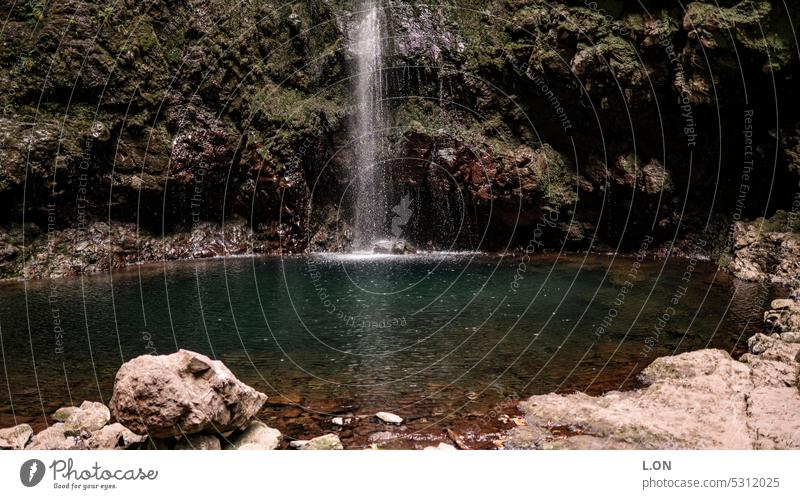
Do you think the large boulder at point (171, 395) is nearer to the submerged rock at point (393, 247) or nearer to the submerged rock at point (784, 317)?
the submerged rock at point (784, 317)

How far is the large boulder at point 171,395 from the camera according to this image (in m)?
6.55

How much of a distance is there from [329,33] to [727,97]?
22483 mm

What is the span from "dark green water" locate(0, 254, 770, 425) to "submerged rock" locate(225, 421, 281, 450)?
6.44 feet

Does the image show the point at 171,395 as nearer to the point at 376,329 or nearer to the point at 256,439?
the point at 256,439

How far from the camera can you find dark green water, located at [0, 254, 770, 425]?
11.0 meters

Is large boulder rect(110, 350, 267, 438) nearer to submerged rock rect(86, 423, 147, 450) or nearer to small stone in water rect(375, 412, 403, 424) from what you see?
submerged rock rect(86, 423, 147, 450)

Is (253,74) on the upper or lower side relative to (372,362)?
upper

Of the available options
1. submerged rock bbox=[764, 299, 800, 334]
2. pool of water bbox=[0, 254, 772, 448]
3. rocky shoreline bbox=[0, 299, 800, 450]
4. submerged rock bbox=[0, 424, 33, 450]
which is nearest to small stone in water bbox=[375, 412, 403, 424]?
rocky shoreline bbox=[0, 299, 800, 450]

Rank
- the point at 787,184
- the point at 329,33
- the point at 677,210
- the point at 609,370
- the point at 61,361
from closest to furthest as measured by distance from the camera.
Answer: the point at 609,370, the point at 61,361, the point at 787,184, the point at 677,210, the point at 329,33

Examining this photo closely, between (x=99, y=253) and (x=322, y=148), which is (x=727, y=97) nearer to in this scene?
(x=322, y=148)

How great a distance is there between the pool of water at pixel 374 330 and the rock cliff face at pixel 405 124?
6655 millimetres

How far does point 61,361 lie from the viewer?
12750mm

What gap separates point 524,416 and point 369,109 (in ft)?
91.7
